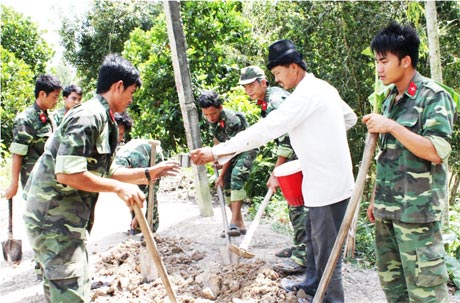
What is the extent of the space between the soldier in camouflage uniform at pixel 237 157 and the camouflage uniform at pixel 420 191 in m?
2.79

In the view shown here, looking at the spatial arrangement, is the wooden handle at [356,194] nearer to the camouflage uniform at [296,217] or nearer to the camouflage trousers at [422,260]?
the camouflage trousers at [422,260]

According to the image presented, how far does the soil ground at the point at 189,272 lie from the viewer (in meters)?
3.71

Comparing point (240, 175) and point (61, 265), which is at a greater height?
point (240, 175)

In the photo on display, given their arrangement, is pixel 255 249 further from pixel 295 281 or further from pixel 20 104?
pixel 20 104

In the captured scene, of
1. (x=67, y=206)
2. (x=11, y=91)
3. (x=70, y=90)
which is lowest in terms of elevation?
(x=67, y=206)

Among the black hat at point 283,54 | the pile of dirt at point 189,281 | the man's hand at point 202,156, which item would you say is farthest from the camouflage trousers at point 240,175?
the black hat at point 283,54

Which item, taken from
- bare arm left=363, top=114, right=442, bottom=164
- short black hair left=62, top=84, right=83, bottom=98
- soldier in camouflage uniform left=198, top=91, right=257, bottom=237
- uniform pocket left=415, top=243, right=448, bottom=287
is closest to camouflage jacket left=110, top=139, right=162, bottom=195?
soldier in camouflage uniform left=198, top=91, right=257, bottom=237

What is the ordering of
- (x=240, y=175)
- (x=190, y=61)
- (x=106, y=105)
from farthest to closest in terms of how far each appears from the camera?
(x=190, y=61) < (x=240, y=175) < (x=106, y=105)

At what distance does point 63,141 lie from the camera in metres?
2.35

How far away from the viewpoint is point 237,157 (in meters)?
5.41

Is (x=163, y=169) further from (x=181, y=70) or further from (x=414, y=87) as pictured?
(x=181, y=70)

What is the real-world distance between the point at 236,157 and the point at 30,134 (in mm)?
2404

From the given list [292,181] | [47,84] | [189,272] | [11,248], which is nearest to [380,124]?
[292,181]

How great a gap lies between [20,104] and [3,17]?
5.12 m
